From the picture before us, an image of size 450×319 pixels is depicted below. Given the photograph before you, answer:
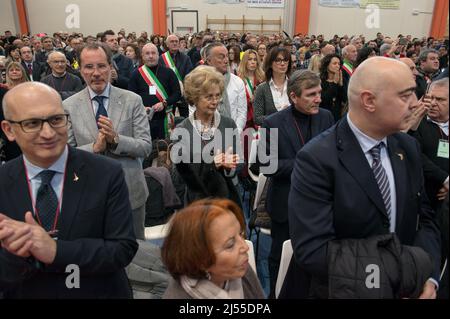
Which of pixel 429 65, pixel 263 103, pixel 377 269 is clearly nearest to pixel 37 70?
pixel 263 103

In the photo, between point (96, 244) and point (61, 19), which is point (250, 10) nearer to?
point (61, 19)

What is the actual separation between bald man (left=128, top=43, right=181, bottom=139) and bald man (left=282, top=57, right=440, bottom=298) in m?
3.34

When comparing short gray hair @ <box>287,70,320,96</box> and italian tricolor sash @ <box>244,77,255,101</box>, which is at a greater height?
short gray hair @ <box>287,70,320,96</box>

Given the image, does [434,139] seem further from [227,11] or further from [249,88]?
[227,11]

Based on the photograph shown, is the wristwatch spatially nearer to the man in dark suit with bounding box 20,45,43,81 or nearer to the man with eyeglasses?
the man with eyeglasses

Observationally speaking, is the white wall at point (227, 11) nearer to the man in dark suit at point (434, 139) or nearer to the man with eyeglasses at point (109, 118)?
the man with eyeglasses at point (109, 118)

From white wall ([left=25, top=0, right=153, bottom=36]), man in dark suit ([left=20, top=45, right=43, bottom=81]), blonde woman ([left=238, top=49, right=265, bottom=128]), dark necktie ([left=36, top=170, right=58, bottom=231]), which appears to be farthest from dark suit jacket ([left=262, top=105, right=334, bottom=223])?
white wall ([left=25, top=0, right=153, bottom=36])

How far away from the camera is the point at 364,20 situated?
57.3 ft

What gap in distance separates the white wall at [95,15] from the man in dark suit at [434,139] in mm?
16668

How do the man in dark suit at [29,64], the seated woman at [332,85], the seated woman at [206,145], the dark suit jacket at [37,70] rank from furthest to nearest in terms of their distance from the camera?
the man in dark suit at [29,64]
the dark suit jacket at [37,70]
the seated woman at [332,85]
the seated woman at [206,145]

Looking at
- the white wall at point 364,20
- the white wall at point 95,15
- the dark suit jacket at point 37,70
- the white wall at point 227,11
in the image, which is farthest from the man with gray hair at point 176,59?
the white wall at point 364,20

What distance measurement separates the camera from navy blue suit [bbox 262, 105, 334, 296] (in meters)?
2.43

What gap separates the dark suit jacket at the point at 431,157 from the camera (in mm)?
2061

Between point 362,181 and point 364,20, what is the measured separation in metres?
18.5
